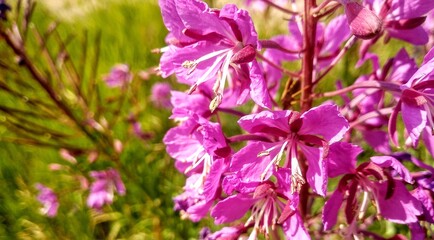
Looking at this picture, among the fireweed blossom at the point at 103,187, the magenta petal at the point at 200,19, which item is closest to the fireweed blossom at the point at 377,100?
the magenta petal at the point at 200,19

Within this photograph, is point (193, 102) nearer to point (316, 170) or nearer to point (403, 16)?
point (316, 170)

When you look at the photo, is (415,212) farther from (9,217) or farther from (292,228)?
(9,217)

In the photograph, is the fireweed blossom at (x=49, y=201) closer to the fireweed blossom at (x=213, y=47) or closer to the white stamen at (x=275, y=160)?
the fireweed blossom at (x=213, y=47)

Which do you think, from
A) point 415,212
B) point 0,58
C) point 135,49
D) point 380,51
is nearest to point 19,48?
point 0,58

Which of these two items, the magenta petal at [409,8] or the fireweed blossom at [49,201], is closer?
the magenta petal at [409,8]

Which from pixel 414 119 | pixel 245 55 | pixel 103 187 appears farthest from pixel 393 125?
pixel 103 187
